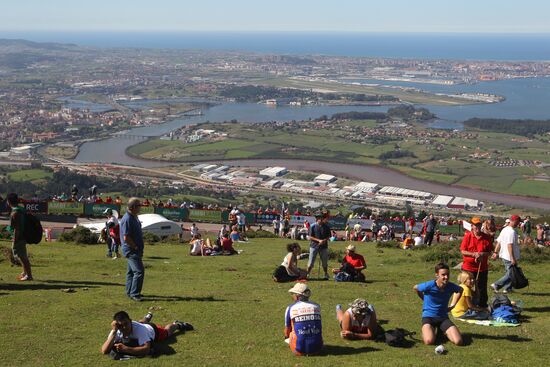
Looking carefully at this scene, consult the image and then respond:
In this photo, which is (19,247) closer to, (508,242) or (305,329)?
(305,329)

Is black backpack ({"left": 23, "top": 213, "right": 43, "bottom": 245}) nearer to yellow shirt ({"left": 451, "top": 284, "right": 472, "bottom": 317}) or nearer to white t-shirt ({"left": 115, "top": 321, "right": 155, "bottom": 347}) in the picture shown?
white t-shirt ({"left": 115, "top": 321, "right": 155, "bottom": 347})

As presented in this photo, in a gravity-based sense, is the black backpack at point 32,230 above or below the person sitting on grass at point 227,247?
above

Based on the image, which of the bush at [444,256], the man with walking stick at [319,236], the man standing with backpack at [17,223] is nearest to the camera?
the man standing with backpack at [17,223]

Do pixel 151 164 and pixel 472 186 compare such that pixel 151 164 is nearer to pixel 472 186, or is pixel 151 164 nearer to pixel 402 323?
pixel 472 186

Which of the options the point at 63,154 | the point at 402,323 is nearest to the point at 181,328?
the point at 402,323

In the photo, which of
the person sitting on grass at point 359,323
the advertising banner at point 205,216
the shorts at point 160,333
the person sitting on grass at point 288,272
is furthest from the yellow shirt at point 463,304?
the advertising banner at point 205,216

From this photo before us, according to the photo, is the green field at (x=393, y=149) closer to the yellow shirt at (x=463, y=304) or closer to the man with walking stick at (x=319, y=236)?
the man with walking stick at (x=319, y=236)

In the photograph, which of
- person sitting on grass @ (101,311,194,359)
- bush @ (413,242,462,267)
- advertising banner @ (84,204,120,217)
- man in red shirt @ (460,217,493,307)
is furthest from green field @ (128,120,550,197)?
person sitting on grass @ (101,311,194,359)

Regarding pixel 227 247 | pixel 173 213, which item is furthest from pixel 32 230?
pixel 173 213
